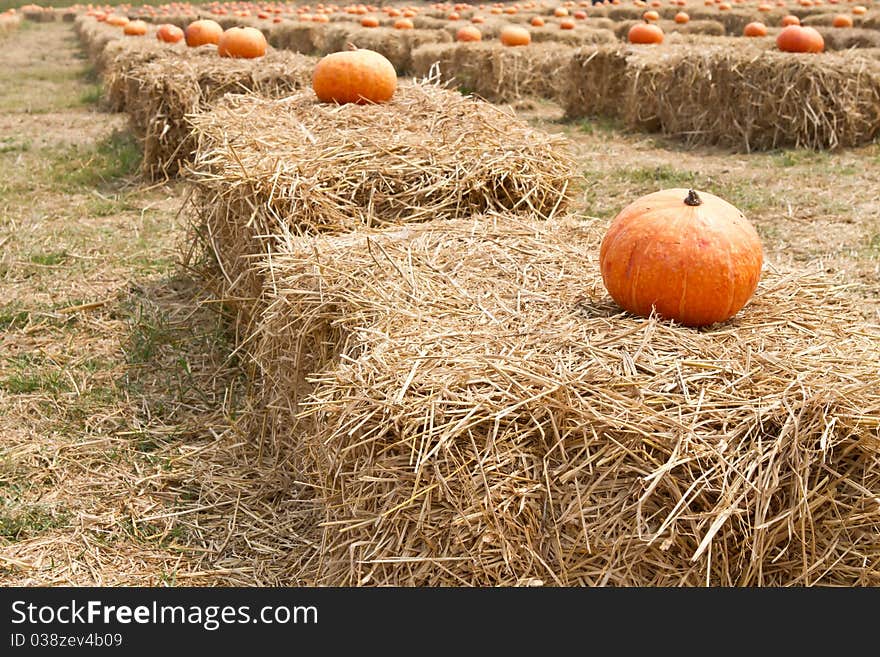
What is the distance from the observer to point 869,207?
7.89 meters

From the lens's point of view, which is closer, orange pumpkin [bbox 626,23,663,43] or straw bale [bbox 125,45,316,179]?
straw bale [bbox 125,45,316,179]

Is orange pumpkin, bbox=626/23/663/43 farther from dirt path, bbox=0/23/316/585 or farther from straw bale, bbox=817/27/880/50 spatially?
dirt path, bbox=0/23/316/585

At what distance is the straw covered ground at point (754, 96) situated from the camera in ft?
33.4

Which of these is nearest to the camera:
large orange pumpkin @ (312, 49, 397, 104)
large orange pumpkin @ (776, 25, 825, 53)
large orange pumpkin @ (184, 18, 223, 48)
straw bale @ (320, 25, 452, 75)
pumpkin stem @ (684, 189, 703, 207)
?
pumpkin stem @ (684, 189, 703, 207)

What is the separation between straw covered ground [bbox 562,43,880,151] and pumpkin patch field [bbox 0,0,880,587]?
2.05 m

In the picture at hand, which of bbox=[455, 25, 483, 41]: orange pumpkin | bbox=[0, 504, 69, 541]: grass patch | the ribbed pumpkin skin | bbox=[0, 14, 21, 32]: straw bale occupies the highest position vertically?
the ribbed pumpkin skin

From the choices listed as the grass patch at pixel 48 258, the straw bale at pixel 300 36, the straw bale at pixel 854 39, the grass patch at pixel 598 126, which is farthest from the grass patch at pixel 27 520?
the straw bale at pixel 300 36

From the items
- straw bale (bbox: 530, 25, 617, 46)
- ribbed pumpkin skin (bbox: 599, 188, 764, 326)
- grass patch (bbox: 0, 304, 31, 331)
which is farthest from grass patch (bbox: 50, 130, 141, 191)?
straw bale (bbox: 530, 25, 617, 46)

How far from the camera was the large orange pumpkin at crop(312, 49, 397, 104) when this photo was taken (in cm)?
599

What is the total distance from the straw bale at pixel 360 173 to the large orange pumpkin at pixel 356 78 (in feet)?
0.91

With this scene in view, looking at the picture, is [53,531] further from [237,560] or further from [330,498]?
[330,498]

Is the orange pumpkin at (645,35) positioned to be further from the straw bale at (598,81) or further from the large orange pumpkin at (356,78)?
the large orange pumpkin at (356,78)

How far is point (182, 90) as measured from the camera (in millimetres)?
9031

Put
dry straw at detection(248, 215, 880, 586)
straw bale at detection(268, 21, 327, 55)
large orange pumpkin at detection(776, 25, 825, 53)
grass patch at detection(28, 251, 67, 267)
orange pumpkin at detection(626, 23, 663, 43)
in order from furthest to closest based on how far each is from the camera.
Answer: straw bale at detection(268, 21, 327, 55), orange pumpkin at detection(626, 23, 663, 43), large orange pumpkin at detection(776, 25, 825, 53), grass patch at detection(28, 251, 67, 267), dry straw at detection(248, 215, 880, 586)
